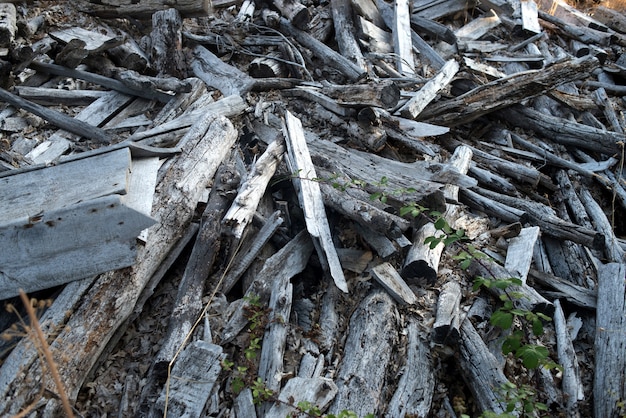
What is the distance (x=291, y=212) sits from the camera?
4.80 meters

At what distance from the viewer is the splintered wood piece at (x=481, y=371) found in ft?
12.1

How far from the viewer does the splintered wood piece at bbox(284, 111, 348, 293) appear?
13.8ft

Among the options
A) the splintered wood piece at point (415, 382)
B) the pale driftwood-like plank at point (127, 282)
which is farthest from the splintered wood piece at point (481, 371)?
the pale driftwood-like plank at point (127, 282)

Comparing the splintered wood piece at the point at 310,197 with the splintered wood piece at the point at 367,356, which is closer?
the splintered wood piece at the point at 367,356

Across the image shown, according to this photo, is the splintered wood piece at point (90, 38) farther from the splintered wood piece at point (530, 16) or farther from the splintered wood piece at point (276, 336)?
the splintered wood piece at point (530, 16)

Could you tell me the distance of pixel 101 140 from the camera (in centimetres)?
566

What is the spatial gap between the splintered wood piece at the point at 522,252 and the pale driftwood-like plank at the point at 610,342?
24.3 inches

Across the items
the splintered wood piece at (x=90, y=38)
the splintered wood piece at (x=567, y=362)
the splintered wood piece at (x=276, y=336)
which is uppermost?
the splintered wood piece at (x=90, y=38)

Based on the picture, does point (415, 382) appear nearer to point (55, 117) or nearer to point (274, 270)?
point (274, 270)

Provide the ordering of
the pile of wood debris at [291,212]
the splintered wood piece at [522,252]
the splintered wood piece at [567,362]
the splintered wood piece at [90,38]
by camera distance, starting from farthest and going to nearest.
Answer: the splintered wood piece at [90,38] → the splintered wood piece at [522,252] → the splintered wood piece at [567,362] → the pile of wood debris at [291,212]

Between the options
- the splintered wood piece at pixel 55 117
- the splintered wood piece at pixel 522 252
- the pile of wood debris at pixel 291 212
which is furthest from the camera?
the splintered wood piece at pixel 55 117

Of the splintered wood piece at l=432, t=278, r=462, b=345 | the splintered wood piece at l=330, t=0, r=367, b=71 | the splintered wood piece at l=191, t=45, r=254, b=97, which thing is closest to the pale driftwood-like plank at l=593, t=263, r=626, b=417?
the splintered wood piece at l=432, t=278, r=462, b=345

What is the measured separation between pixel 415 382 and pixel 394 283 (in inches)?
29.9

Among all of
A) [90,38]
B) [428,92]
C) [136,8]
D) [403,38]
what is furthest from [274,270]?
[136,8]
